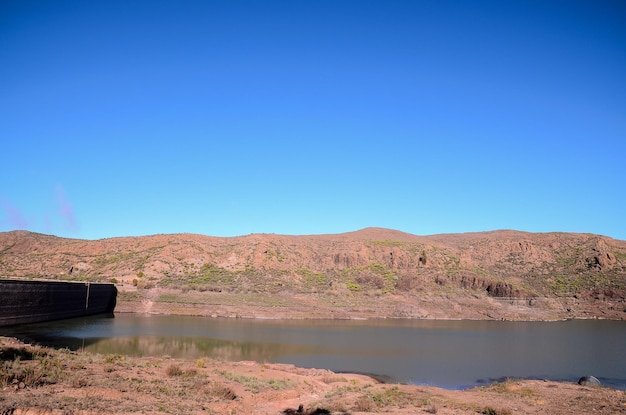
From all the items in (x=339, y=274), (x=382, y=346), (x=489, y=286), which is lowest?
(x=382, y=346)

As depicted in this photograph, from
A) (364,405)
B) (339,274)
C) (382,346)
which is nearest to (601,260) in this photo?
(339,274)

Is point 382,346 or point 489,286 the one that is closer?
point 382,346

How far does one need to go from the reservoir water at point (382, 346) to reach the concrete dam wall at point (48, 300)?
204 centimetres

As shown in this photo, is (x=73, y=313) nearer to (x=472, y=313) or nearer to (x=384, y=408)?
(x=384, y=408)

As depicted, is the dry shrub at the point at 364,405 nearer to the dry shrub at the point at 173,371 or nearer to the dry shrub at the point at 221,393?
the dry shrub at the point at 221,393

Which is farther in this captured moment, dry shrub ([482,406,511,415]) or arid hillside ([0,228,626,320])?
arid hillside ([0,228,626,320])

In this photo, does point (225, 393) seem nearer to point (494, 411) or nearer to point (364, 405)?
point (364, 405)

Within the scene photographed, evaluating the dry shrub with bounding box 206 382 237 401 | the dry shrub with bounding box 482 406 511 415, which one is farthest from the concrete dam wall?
the dry shrub with bounding box 482 406 511 415

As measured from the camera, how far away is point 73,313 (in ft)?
152

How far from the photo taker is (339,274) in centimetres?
7206

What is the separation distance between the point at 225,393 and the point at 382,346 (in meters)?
19.2

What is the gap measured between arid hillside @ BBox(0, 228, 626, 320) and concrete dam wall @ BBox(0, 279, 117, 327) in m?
5.50

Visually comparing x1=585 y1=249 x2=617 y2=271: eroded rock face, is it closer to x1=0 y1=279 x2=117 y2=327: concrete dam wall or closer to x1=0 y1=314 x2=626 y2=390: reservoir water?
x1=0 y1=314 x2=626 y2=390: reservoir water

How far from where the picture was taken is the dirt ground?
12342mm
